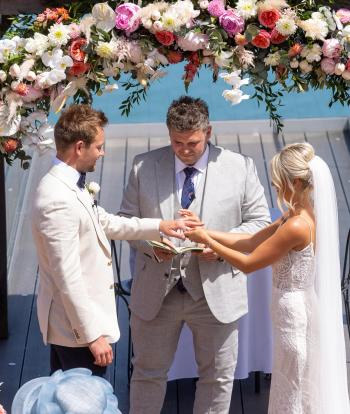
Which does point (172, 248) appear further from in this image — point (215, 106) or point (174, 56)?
point (215, 106)

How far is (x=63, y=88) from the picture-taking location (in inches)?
182

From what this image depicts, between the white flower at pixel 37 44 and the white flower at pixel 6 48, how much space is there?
0.22 feet

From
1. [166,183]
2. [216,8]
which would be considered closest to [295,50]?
[216,8]

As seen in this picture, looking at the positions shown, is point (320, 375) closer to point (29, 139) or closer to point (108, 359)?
point (108, 359)

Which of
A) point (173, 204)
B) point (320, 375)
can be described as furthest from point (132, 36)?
point (320, 375)

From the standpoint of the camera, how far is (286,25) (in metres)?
4.57

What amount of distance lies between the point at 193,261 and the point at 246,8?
120 centimetres

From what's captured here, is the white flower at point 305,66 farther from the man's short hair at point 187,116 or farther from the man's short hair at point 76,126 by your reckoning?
the man's short hair at point 76,126

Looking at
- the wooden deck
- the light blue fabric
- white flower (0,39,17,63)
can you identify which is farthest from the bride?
the light blue fabric

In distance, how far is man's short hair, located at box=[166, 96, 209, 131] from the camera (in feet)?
15.4

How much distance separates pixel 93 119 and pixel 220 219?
90cm

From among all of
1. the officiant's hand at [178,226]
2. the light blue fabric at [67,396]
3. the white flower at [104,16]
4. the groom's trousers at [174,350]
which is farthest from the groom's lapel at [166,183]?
the light blue fabric at [67,396]

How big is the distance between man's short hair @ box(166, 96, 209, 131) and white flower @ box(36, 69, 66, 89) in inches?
21.5

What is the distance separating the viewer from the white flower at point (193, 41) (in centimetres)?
459
